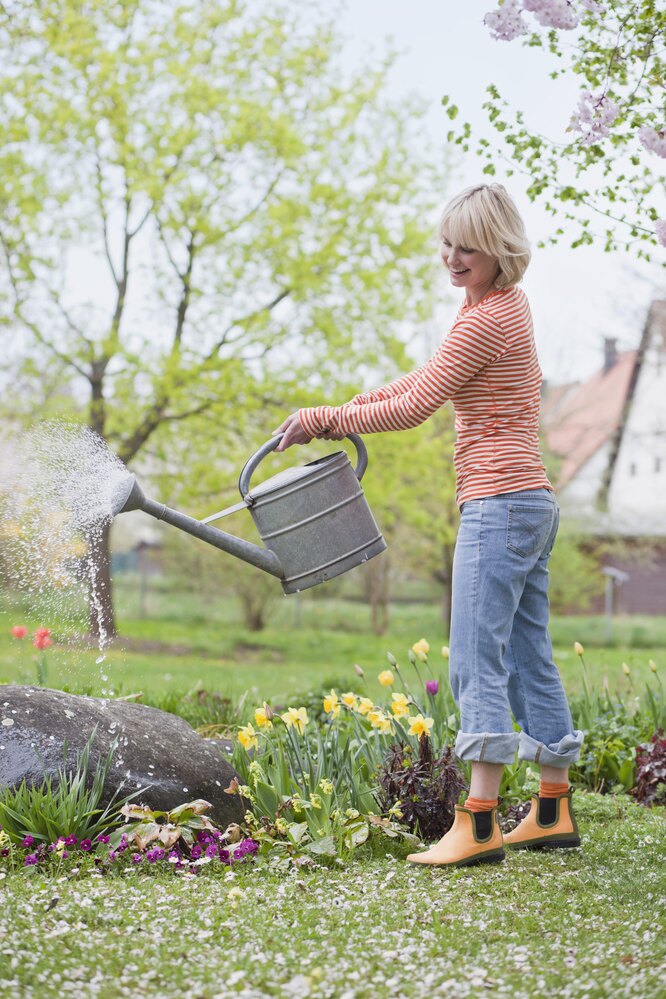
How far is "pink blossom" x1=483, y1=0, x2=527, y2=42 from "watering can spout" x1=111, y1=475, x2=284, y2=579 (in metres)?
1.73

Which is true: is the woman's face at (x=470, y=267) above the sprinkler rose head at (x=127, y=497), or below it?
above

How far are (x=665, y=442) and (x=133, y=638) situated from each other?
977cm

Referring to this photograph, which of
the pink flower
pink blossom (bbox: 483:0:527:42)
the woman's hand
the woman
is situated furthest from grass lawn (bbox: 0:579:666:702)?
pink blossom (bbox: 483:0:527:42)

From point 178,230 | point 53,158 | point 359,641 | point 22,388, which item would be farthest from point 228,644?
point 53,158

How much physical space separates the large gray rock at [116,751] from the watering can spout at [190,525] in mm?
659

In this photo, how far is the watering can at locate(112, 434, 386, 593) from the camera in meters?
2.92

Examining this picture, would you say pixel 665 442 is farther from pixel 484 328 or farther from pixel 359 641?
pixel 484 328

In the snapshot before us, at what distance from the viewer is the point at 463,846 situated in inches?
111

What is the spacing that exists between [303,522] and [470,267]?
0.83m

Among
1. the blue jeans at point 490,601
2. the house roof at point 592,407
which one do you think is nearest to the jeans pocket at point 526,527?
the blue jeans at point 490,601

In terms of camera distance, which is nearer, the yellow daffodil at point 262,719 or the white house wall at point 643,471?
the yellow daffodil at point 262,719

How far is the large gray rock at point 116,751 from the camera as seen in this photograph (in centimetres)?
301

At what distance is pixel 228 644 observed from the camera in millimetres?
13625

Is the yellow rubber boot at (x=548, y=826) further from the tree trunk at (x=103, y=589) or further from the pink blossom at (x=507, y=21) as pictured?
the tree trunk at (x=103, y=589)
